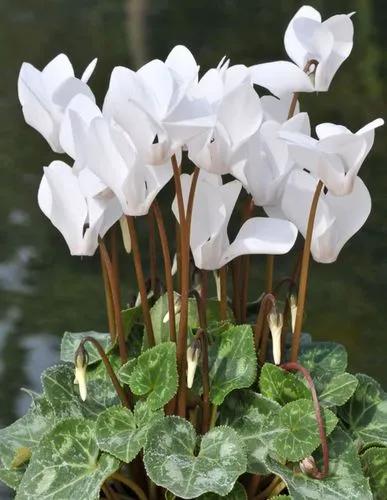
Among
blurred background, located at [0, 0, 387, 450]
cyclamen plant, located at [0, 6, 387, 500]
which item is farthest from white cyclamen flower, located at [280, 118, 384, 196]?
blurred background, located at [0, 0, 387, 450]

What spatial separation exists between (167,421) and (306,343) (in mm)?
220

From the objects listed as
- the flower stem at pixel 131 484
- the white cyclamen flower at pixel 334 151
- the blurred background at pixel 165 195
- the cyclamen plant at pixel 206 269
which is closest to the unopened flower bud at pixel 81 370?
the cyclamen plant at pixel 206 269

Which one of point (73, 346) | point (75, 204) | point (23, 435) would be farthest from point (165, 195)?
point (75, 204)

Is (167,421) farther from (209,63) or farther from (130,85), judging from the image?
(209,63)

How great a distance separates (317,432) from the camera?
31.3 inches

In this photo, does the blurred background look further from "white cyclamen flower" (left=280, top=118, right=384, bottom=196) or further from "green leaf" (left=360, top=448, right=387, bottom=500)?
"white cyclamen flower" (left=280, top=118, right=384, bottom=196)

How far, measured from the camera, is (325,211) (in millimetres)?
794

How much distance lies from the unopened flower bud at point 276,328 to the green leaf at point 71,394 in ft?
0.56

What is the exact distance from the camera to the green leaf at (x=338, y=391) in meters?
0.84

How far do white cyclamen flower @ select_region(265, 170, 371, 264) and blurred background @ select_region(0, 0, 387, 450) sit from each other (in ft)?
2.90

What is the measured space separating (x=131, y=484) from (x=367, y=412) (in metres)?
0.22

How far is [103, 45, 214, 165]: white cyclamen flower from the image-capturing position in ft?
2.26

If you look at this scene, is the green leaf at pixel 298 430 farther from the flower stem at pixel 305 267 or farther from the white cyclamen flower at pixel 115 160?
the white cyclamen flower at pixel 115 160

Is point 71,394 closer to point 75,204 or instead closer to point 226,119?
point 75,204
